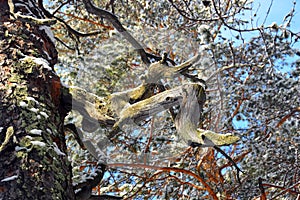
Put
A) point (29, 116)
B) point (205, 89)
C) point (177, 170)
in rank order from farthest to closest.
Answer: point (177, 170) → point (205, 89) → point (29, 116)

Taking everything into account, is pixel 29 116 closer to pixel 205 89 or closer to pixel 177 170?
pixel 205 89

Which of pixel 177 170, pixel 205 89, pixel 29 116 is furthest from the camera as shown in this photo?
pixel 177 170

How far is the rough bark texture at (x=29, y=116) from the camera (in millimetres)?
1348

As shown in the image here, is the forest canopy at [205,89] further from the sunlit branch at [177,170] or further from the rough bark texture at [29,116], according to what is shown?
the rough bark texture at [29,116]

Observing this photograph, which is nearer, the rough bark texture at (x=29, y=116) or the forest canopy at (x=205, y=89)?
the rough bark texture at (x=29, y=116)

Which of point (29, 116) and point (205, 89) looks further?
point (205, 89)

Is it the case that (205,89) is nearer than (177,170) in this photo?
Yes

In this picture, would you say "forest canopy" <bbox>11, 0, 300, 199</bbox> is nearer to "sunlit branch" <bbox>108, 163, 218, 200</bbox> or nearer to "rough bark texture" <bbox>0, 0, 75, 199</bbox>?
"sunlit branch" <bbox>108, 163, 218, 200</bbox>

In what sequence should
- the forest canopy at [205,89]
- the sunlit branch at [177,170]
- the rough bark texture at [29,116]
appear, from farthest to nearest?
1. the sunlit branch at [177,170]
2. the forest canopy at [205,89]
3. the rough bark texture at [29,116]

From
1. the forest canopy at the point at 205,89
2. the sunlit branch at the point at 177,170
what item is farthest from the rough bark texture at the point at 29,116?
the sunlit branch at the point at 177,170

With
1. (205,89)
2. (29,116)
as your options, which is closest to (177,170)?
(205,89)

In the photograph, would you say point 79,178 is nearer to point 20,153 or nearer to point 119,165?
point 20,153

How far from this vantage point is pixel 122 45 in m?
4.39

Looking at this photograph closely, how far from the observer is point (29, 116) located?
1552 millimetres
